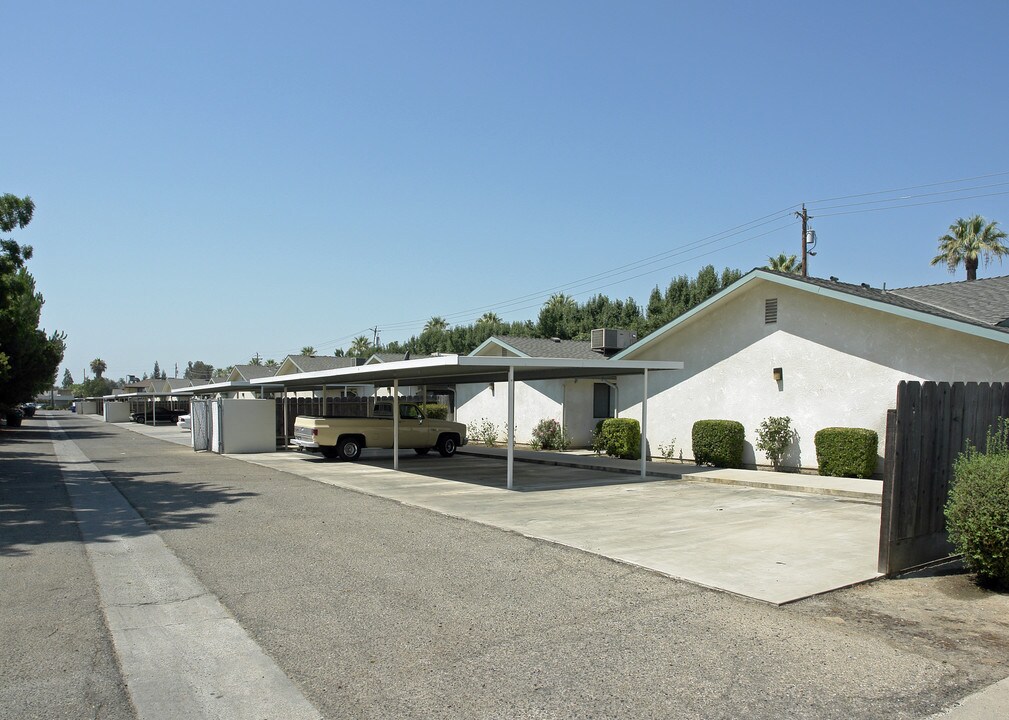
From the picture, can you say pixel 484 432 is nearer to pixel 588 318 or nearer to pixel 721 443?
pixel 721 443

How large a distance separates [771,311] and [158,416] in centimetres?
5307

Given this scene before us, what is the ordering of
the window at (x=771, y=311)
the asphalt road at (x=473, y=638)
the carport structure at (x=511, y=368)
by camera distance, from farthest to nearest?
the window at (x=771, y=311) → the carport structure at (x=511, y=368) → the asphalt road at (x=473, y=638)

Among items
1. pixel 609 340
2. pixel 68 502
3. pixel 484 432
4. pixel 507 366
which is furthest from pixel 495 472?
pixel 484 432

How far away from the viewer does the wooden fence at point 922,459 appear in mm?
6852

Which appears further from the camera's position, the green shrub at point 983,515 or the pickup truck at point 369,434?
the pickup truck at point 369,434

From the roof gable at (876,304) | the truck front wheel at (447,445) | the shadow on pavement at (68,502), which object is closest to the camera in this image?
the shadow on pavement at (68,502)

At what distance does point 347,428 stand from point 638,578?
14.6m

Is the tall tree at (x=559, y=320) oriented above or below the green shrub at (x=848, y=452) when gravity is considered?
above

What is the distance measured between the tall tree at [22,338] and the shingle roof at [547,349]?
14.7 metres

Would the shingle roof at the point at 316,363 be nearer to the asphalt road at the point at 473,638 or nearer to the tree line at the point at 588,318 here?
the tree line at the point at 588,318

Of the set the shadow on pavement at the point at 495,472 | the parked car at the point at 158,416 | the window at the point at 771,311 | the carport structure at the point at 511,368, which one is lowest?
the parked car at the point at 158,416

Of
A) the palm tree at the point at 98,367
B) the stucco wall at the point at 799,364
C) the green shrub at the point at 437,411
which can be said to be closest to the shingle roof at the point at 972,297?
the stucco wall at the point at 799,364

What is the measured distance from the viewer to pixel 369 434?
2066 centimetres

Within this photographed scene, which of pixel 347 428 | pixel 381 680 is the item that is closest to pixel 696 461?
pixel 347 428
